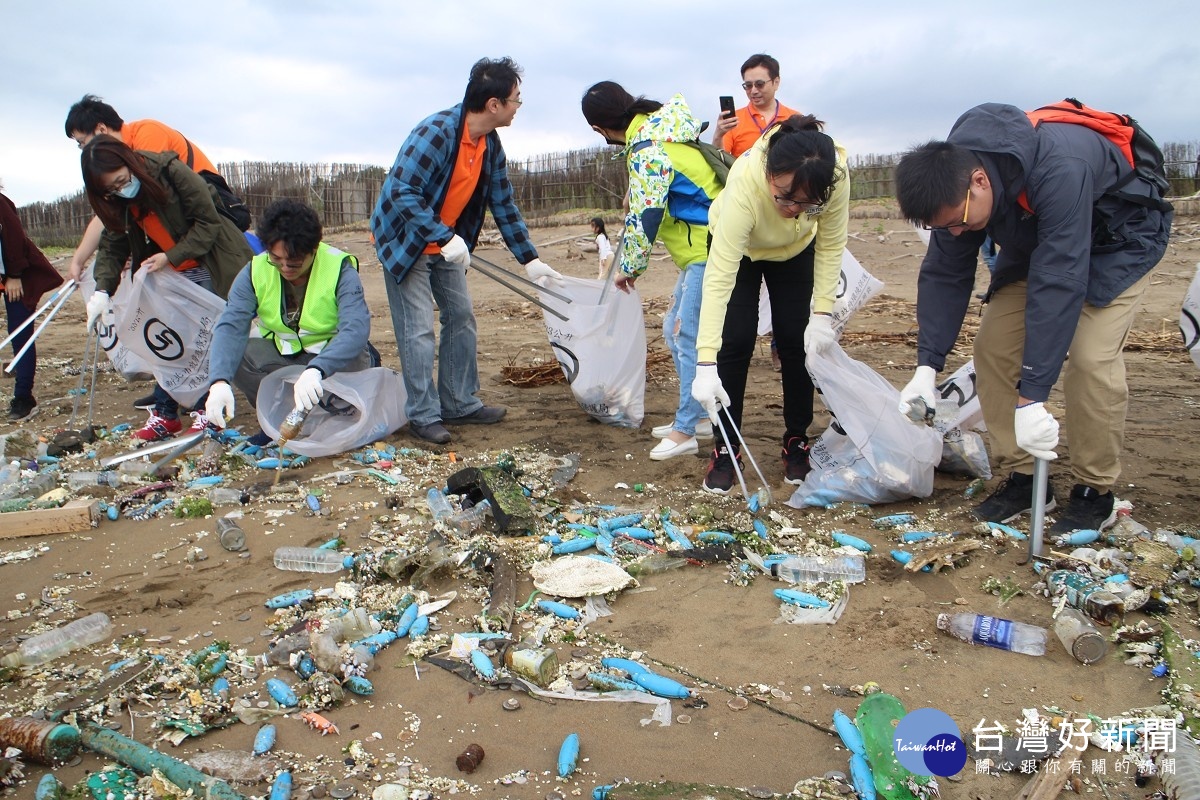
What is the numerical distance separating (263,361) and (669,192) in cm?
225

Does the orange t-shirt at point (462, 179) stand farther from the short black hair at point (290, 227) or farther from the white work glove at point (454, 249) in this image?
the short black hair at point (290, 227)

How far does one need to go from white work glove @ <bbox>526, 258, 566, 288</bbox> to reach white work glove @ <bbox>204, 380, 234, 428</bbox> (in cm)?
168

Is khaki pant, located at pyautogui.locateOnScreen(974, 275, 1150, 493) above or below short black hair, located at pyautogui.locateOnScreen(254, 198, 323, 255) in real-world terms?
below

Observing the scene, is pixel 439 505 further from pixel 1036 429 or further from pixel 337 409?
pixel 1036 429

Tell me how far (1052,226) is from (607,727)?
201cm

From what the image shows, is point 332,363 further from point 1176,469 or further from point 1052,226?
point 1176,469

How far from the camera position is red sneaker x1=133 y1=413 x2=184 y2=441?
490 cm

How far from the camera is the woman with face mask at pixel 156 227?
442 centimetres

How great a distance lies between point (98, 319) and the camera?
16.2ft

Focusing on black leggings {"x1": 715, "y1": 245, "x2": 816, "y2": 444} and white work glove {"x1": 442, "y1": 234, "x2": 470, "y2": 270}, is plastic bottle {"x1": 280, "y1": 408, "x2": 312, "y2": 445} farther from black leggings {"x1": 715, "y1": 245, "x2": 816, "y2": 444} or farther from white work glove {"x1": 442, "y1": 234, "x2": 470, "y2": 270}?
black leggings {"x1": 715, "y1": 245, "x2": 816, "y2": 444}

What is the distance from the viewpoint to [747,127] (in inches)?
224

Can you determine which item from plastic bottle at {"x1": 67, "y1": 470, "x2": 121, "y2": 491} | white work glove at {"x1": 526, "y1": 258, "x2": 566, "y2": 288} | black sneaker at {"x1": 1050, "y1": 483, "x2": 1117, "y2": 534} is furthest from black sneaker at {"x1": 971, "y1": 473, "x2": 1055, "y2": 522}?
plastic bottle at {"x1": 67, "y1": 470, "x2": 121, "y2": 491}

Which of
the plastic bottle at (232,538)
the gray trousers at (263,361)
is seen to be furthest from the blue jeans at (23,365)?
the plastic bottle at (232,538)

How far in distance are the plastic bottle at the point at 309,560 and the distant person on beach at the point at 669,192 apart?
64.6 inches
